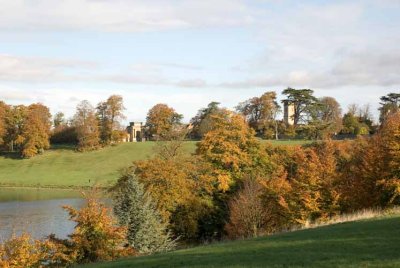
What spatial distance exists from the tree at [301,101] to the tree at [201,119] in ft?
72.9

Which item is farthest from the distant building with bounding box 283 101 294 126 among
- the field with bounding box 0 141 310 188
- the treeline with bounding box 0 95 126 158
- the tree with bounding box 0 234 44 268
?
the tree with bounding box 0 234 44 268

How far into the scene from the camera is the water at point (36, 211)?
43.7 m

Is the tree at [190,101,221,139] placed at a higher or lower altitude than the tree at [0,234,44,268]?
higher

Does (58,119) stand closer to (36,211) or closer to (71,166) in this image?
(71,166)

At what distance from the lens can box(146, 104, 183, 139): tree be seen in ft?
421

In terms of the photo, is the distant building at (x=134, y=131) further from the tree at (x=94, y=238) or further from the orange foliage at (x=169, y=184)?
the tree at (x=94, y=238)

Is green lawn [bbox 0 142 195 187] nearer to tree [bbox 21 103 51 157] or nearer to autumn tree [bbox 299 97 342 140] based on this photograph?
tree [bbox 21 103 51 157]

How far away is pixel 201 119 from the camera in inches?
5443

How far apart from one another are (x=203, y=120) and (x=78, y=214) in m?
104

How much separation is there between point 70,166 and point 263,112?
48.8 m

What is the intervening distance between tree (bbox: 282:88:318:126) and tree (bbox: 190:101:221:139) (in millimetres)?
22210

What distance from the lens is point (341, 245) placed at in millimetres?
17672

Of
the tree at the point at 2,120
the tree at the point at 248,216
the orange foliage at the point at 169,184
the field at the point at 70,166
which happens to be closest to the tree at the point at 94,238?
the tree at the point at 248,216

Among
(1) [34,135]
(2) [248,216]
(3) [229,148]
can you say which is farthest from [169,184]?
(1) [34,135]
